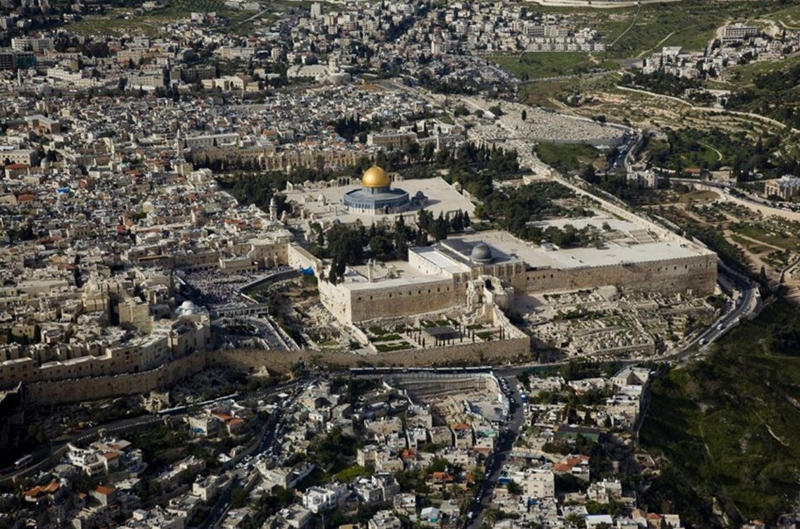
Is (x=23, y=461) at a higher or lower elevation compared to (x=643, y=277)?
higher

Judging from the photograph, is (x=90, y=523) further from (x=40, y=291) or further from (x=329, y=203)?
(x=329, y=203)

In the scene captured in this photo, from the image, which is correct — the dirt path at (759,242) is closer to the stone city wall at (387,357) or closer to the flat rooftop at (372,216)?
the flat rooftop at (372,216)

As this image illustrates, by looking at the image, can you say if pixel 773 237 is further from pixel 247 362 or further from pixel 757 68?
pixel 757 68

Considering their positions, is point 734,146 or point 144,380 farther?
point 734,146

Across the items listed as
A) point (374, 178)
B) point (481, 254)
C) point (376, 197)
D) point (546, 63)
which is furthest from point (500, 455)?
point (546, 63)

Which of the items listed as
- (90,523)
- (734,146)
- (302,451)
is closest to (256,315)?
(302,451)

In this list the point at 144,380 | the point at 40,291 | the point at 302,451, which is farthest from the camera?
the point at 40,291

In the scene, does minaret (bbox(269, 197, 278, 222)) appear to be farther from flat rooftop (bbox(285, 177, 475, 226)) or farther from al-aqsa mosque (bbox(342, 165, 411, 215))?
al-aqsa mosque (bbox(342, 165, 411, 215))
